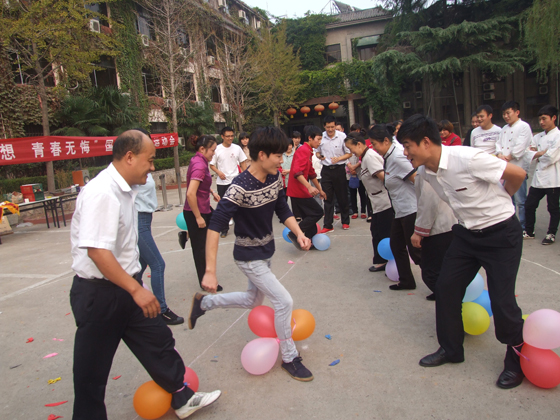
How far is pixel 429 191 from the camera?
3266 mm

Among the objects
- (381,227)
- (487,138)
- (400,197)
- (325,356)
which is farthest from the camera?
(487,138)

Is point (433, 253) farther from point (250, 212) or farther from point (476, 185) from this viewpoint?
point (250, 212)

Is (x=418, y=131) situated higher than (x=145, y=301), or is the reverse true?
(x=418, y=131)

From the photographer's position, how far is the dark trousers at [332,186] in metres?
7.00

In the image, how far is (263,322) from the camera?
9.61 feet

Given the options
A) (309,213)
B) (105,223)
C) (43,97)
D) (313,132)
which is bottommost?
(309,213)

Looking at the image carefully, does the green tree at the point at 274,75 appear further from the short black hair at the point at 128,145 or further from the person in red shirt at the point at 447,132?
the short black hair at the point at 128,145

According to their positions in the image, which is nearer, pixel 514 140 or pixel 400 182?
pixel 400 182

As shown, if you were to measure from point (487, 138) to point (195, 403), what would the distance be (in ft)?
19.0

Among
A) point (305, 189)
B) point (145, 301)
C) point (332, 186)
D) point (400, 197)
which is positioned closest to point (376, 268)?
point (400, 197)

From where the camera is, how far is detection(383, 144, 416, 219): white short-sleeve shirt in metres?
3.96

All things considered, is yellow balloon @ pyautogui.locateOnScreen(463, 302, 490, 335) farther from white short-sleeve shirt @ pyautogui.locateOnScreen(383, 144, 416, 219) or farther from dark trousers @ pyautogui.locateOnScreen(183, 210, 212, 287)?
dark trousers @ pyautogui.locateOnScreen(183, 210, 212, 287)

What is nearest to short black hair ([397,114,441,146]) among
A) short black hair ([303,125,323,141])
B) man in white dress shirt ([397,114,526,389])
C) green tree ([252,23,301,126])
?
man in white dress shirt ([397,114,526,389])

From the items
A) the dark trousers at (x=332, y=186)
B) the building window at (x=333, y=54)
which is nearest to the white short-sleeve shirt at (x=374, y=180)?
the dark trousers at (x=332, y=186)
